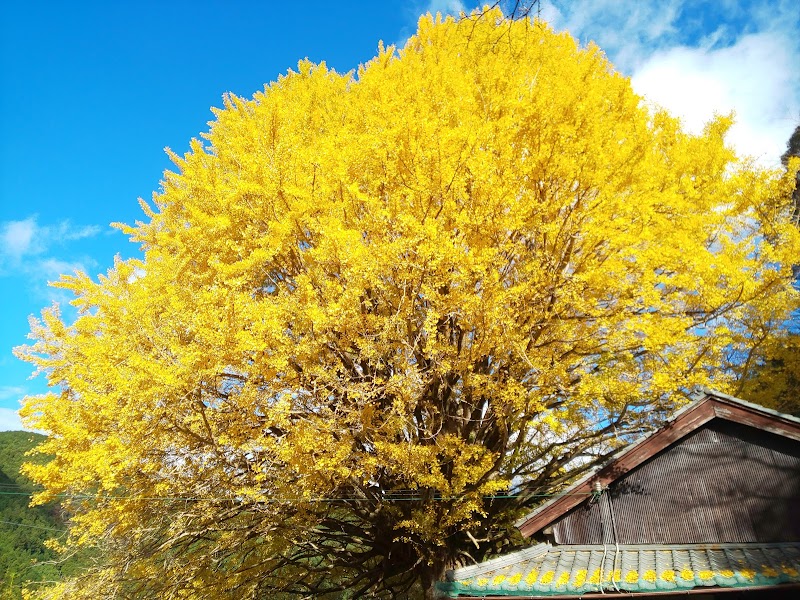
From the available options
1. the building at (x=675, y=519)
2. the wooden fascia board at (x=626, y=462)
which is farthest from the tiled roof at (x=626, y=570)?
the wooden fascia board at (x=626, y=462)

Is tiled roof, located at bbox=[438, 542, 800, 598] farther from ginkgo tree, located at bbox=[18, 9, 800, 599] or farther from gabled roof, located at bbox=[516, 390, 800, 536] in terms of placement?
ginkgo tree, located at bbox=[18, 9, 800, 599]

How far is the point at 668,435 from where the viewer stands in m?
5.21

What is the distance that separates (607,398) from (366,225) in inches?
152

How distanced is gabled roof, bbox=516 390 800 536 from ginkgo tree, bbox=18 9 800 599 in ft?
1.67

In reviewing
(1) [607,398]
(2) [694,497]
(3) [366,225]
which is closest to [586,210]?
(1) [607,398]

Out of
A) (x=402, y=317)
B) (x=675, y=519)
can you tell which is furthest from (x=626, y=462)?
(x=402, y=317)

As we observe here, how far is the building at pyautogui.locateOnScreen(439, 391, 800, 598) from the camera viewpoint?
4520 millimetres

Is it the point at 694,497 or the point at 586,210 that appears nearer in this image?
the point at 694,497

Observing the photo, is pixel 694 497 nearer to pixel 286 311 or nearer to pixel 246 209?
pixel 286 311

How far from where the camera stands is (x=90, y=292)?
8320mm

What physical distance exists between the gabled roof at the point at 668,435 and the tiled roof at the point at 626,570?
418 millimetres

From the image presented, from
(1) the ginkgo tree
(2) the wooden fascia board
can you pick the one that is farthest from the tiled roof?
(1) the ginkgo tree

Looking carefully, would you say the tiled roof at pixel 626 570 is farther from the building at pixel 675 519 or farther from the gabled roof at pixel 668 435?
the gabled roof at pixel 668 435

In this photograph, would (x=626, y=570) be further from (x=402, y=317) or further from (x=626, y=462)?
(x=402, y=317)
